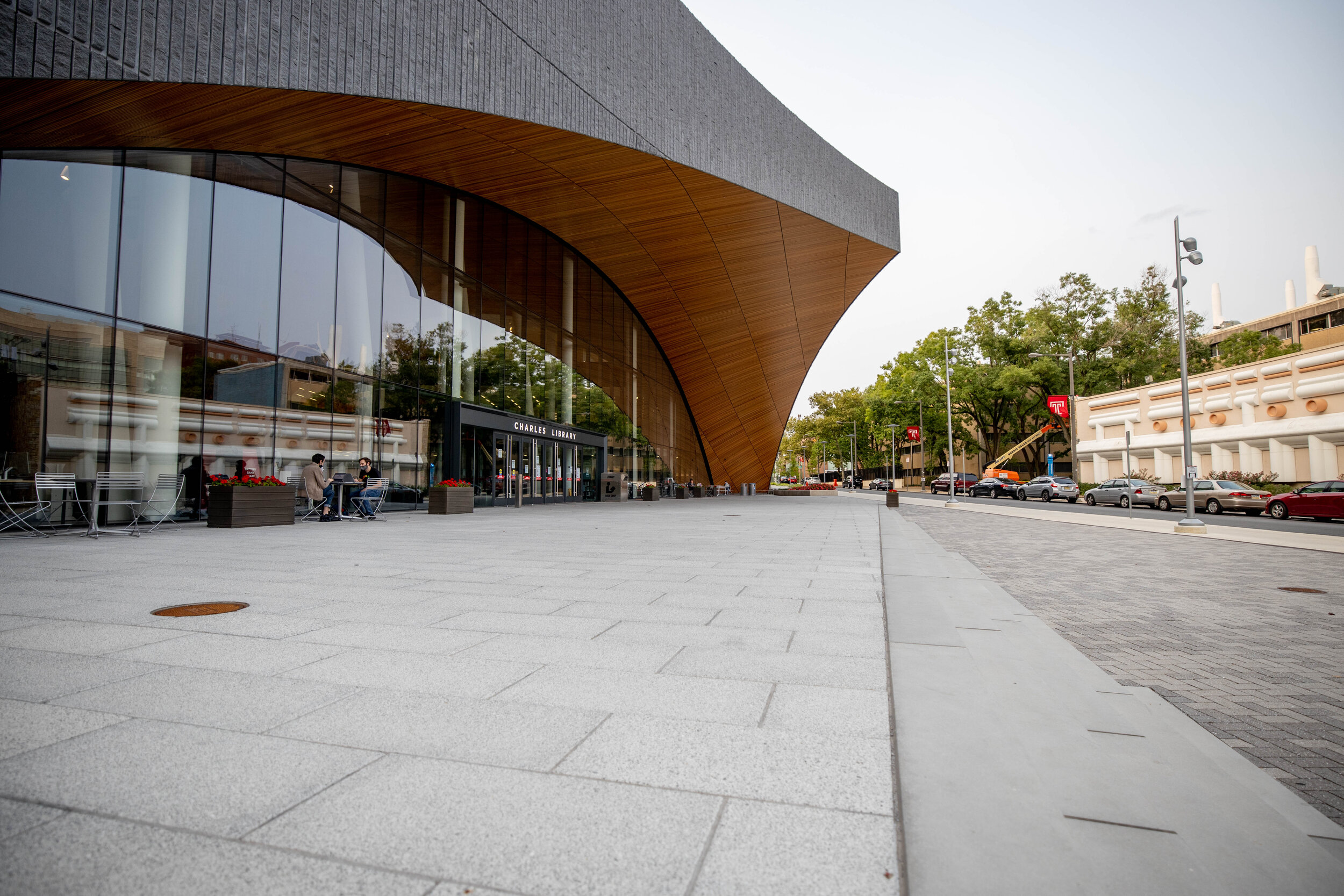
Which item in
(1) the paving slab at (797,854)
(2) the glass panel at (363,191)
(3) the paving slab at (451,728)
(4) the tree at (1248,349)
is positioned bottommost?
(1) the paving slab at (797,854)

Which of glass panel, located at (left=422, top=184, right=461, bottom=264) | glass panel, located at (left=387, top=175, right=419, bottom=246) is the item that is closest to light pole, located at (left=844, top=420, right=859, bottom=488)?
glass panel, located at (left=422, top=184, right=461, bottom=264)

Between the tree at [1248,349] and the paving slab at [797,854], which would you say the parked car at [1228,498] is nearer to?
the tree at [1248,349]

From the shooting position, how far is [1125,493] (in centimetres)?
3344

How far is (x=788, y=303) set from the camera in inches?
1271

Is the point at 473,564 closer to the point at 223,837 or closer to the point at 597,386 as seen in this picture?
the point at 223,837

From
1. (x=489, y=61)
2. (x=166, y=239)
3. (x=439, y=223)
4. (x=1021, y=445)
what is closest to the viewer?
(x=166, y=239)

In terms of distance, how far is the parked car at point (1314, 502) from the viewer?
23.2m

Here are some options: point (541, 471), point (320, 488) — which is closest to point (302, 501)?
point (320, 488)

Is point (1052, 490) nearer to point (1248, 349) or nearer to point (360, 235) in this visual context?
point (1248, 349)

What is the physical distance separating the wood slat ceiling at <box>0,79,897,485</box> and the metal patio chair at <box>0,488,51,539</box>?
6090 millimetres

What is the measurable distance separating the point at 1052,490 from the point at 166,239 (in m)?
43.0

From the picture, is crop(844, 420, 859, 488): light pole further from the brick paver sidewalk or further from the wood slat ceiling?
the brick paver sidewalk

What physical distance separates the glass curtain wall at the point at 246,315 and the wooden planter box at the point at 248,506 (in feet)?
4.94

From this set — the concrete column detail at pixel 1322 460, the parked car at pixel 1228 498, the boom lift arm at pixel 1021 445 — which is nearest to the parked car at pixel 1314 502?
the parked car at pixel 1228 498
